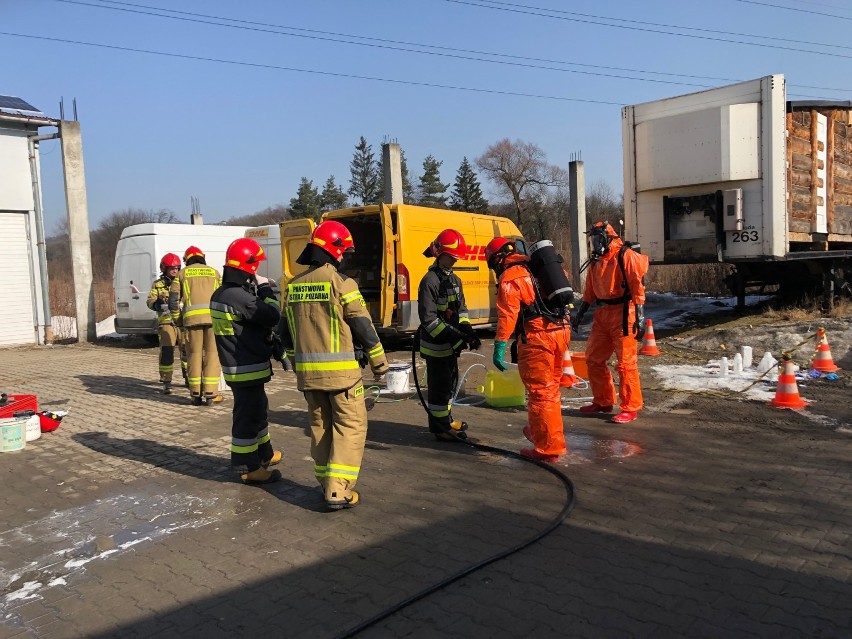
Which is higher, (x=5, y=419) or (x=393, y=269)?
(x=393, y=269)

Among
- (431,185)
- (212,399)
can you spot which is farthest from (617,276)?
(431,185)

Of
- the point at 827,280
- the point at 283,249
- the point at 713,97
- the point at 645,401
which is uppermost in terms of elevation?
the point at 713,97

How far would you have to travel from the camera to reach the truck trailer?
10195 millimetres

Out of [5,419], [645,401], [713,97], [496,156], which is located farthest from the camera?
[496,156]

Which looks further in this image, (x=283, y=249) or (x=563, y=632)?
(x=283, y=249)

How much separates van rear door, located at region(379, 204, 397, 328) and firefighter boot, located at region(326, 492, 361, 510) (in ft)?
22.9

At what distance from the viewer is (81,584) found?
3629 millimetres

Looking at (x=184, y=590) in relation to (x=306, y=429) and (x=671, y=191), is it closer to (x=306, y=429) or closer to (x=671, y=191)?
(x=306, y=429)

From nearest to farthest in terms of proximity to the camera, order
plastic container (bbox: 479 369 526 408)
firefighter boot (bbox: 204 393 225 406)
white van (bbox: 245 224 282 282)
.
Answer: plastic container (bbox: 479 369 526 408) < firefighter boot (bbox: 204 393 225 406) < white van (bbox: 245 224 282 282)

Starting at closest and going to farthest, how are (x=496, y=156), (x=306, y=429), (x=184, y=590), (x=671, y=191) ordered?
1. (x=184, y=590)
2. (x=306, y=429)
3. (x=671, y=191)
4. (x=496, y=156)

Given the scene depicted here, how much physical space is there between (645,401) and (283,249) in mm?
7856

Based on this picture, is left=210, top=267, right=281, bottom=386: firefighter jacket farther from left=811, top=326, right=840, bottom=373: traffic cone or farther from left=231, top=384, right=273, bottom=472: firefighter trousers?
left=811, top=326, right=840, bottom=373: traffic cone

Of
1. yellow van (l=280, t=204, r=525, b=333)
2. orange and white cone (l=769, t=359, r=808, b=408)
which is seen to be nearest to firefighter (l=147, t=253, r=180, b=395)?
yellow van (l=280, t=204, r=525, b=333)

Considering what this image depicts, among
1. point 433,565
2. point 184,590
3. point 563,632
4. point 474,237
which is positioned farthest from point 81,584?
point 474,237
